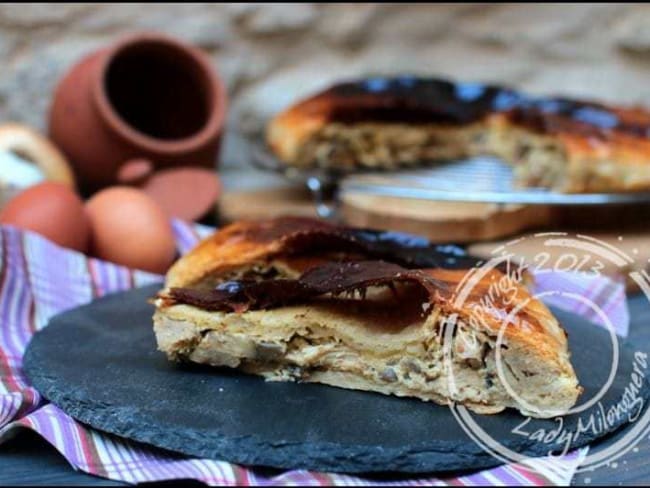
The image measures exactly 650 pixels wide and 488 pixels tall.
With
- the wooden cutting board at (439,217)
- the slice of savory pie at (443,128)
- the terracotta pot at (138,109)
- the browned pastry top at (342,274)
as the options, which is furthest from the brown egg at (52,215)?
the slice of savory pie at (443,128)

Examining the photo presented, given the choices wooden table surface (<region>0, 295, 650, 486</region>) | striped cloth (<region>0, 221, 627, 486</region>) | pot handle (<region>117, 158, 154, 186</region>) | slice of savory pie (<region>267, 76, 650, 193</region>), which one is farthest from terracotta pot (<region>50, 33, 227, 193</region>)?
wooden table surface (<region>0, 295, 650, 486</region>)

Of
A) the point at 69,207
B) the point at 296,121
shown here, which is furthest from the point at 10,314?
the point at 296,121

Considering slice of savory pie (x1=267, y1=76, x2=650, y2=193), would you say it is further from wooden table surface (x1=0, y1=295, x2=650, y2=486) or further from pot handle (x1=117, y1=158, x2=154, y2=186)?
wooden table surface (x1=0, y1=295, x2=650, y2=486)

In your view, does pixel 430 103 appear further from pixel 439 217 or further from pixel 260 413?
pixel 260 413

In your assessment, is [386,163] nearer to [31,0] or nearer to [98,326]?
[31,0]

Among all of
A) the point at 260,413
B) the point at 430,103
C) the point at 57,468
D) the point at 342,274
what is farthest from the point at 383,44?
the point at 57,468
